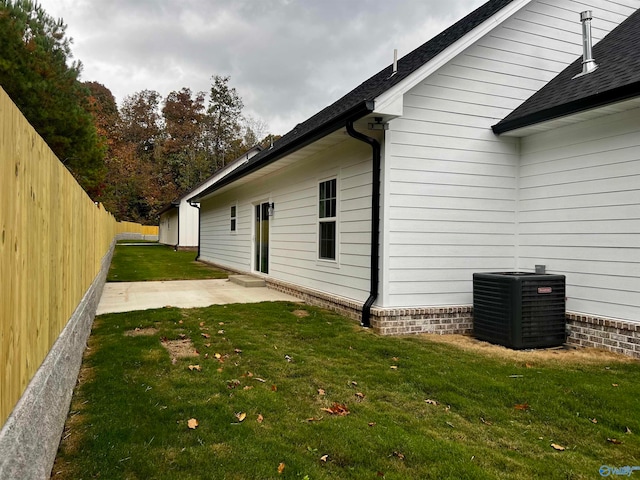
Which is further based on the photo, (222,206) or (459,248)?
(222,206)

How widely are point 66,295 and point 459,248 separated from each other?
476 centimetres

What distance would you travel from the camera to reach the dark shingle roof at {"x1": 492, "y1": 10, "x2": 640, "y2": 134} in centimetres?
466

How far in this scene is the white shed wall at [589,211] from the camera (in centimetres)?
479

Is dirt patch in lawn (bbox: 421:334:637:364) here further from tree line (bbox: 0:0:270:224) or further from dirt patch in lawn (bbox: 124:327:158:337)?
tree line (bbox: 0:0:270:224)

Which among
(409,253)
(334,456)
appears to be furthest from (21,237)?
(409,253)

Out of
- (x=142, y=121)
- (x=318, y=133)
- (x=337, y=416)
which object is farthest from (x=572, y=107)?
(x=142, y=121)

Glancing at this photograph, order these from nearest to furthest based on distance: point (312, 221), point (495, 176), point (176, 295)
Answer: point (495, 176), point (312, 221), point (176, 295)

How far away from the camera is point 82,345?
412 centimetres

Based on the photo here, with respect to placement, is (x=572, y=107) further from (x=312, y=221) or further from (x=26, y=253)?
(x=26, y=253)

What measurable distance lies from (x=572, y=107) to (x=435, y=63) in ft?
5.65

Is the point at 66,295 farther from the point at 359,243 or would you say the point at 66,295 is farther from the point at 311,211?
Answer: the point at 311,211

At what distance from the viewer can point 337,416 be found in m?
2.99

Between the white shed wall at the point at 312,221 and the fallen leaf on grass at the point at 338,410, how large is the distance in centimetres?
286

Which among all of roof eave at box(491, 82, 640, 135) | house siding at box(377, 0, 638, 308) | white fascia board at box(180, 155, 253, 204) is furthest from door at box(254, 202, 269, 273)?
white fascia board at box(180, 155, 253, 204)
